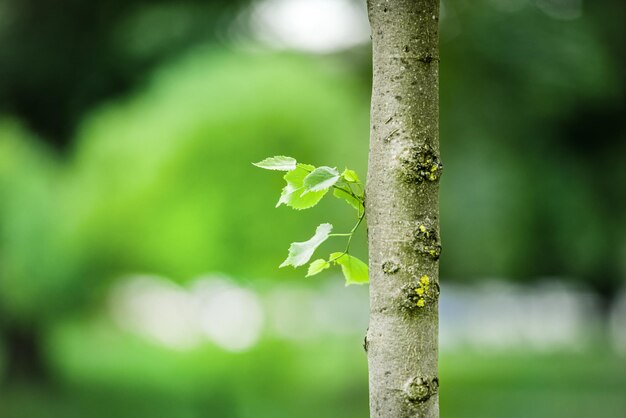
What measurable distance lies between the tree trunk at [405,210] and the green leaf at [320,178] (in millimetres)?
29

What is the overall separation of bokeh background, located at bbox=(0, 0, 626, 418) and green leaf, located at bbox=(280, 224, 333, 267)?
2981mm

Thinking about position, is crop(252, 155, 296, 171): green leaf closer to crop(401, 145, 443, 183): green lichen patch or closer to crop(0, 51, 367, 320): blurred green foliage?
crop(401, 145, 443, 183): green lichen patch

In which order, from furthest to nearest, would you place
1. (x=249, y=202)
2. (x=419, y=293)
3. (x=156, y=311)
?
(x=156, y=311) → (x=249, y=202) → (x=419, y=293)

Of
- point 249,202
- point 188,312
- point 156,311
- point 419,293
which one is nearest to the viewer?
point 419,293

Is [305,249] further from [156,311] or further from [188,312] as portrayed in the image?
[156,311]

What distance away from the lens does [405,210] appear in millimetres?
450

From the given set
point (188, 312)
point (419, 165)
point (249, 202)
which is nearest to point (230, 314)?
point (188, 312)

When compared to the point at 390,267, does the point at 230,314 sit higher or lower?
higher

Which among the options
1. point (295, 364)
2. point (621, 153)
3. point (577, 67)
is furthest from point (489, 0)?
point (295, 364)

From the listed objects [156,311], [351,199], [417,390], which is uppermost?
[156,311]

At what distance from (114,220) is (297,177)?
11.4 ft

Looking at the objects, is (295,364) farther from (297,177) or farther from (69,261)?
(297,177)

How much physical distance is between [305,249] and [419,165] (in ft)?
0.33

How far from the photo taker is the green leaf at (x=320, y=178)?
1.54 ft
